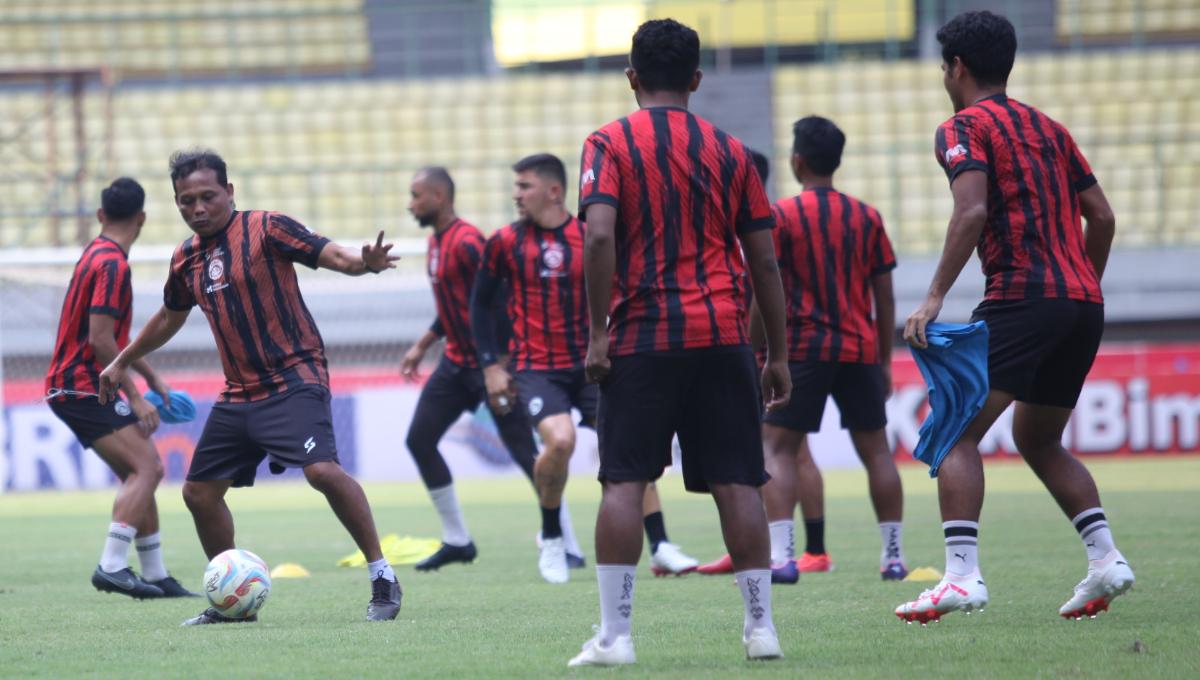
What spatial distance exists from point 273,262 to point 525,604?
183 cm

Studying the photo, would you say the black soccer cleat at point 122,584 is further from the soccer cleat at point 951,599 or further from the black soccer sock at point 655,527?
the soccer cleat at point 951,599

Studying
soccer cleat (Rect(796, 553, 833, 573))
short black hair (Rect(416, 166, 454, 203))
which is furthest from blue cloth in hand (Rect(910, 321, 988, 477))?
short black hair (Rect(416, 166, 454, 203))

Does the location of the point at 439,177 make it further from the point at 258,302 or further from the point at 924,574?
the point at 924,574

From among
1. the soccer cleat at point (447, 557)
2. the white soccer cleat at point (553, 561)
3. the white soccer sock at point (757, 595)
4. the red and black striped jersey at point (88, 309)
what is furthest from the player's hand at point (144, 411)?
the white soccer sock at point (757, 595)

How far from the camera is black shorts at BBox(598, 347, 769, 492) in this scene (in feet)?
16.3

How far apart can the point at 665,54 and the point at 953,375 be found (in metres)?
1.58

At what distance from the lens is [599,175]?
16.3ft

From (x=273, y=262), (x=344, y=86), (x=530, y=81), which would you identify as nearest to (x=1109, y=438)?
(x=530, y=81)

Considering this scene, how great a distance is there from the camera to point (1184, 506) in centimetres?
1170

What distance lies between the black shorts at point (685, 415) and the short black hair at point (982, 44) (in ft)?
5.44

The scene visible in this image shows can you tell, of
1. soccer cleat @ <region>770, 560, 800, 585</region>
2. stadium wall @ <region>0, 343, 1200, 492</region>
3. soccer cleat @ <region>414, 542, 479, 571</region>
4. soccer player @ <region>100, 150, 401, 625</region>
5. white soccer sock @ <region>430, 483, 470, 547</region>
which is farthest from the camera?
stadium wall @ <region>0, 343, 1200, 492</region>

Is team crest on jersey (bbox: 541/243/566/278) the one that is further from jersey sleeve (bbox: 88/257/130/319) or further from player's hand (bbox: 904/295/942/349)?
player's hand (bbox: 904/295/942/349)

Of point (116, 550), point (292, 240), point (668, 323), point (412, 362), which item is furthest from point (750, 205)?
point (412, 362)

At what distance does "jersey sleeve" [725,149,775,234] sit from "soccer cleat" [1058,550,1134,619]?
74.7 inches
